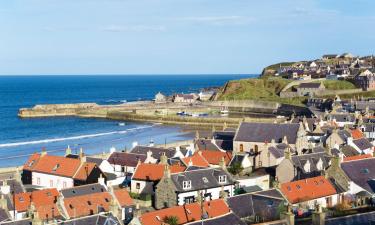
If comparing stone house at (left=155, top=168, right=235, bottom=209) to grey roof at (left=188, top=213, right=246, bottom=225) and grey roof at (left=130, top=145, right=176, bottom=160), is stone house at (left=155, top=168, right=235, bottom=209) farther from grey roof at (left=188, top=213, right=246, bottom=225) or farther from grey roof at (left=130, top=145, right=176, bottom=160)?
grey roof at (left=130, top=145, right=176, bottom=160)

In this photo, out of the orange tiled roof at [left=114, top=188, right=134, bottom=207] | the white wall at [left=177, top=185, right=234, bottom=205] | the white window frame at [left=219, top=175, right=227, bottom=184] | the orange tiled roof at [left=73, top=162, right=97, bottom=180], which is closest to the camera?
the orange tiled roof at [left=114, top=188, right=134, bottom=207]

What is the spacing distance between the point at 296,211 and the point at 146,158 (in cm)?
1885

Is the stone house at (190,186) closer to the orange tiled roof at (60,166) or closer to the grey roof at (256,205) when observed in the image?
the grey roof at (256,205)

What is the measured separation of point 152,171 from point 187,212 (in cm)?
1294

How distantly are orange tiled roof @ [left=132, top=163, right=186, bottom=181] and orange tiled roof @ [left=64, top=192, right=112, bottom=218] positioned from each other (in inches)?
298

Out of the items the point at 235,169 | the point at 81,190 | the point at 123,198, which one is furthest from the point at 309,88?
the point at 81,190

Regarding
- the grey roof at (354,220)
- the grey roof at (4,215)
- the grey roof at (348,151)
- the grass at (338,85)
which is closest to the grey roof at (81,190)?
the grey roof at (4,215)

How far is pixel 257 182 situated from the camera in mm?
39406

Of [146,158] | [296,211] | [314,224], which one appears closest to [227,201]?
[296,211]

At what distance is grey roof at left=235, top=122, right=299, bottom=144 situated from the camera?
50.1m

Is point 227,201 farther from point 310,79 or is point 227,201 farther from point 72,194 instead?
point 310,79

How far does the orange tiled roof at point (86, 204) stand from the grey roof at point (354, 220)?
41.8 ft

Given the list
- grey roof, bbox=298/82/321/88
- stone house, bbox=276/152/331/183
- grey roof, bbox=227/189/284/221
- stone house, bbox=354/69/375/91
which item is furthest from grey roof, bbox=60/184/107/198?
stone house, bbox=354/69/375/91

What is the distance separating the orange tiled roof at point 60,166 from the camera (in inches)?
1623
